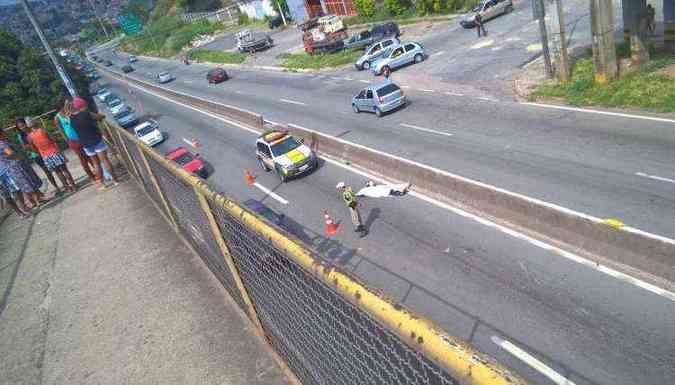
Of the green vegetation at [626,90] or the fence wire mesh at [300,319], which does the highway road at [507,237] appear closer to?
the fence wire mesh at [300,319]

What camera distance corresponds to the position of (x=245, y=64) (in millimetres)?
57812

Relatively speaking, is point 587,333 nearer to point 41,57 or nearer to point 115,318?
point 115,318

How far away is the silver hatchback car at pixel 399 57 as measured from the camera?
108 ft

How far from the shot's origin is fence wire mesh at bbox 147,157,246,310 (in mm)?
4605

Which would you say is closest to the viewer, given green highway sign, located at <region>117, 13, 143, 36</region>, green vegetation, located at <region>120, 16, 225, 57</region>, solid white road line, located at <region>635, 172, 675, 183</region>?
solid white road line, located at <region>635, 172, 675, 183</region>

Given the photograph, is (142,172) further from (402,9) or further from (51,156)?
(402,9)

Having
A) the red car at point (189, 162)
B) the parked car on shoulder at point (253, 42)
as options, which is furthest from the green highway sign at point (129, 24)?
the red car at point (189, 162)

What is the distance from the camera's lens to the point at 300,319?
11.6 feet

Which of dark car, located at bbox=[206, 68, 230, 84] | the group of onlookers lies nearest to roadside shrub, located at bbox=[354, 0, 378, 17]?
dark car, located at bbox=[206, 68, 230, 84]

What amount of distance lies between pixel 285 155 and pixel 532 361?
13.9 m

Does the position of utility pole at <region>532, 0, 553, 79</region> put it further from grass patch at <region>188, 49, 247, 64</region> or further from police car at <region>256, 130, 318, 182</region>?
grass patch at <region>188, 49, 247, 64</region>

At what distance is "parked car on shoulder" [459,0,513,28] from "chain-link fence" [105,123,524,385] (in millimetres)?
38479

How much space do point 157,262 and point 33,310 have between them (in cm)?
157

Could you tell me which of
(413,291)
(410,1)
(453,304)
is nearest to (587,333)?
(453,304)
